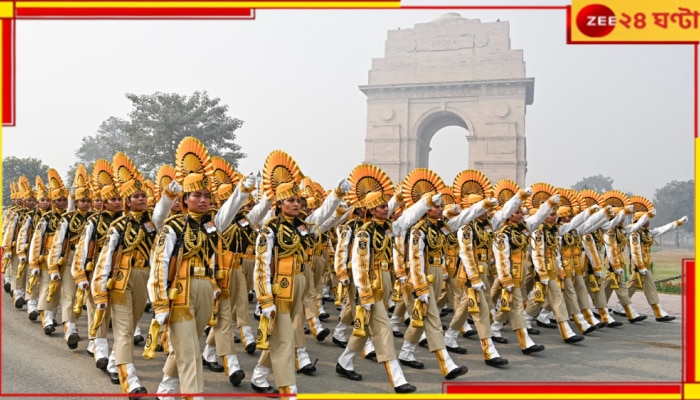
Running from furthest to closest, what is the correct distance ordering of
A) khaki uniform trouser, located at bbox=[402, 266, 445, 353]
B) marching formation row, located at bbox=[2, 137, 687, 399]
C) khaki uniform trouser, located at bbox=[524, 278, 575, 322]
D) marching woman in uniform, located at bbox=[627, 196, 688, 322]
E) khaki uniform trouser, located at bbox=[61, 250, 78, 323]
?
marching woman in uniform, located at bbox=[627, 196, 688, 322], khaki uniform trouser, located at bbox=[524, 278, 575, 322], khaki uniform trouser, located at bbox=[61, 250, 78, 323], khaki uniform trouser, located at bbox=[402, 266, 445, 353], marching formation row, located at bbox=[2, 137, 687, 399]

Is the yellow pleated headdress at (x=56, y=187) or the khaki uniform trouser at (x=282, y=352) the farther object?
the yellow pleated headdress at (x=56, y=187)

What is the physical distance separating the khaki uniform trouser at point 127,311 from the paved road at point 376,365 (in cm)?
70

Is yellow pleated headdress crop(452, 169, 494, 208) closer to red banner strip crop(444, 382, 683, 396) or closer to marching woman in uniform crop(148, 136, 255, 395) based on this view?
red banner strip crop(444, 382, 683, 396)

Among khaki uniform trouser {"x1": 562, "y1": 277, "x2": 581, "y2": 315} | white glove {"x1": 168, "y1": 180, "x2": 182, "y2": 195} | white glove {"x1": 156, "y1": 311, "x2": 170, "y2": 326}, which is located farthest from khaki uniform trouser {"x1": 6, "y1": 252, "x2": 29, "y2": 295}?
khaki uniform trouser {"x1": 562, "y1": 277, "x2": 581, "y2": 315}

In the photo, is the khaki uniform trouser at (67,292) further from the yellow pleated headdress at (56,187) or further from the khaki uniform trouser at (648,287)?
the khaki uniform trouser at (648,287)

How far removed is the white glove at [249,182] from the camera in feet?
17.0

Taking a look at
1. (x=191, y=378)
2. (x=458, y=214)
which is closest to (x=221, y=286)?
(x=191, y=378)

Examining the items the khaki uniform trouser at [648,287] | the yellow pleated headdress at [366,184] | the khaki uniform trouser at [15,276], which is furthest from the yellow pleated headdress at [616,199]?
the khaki uniform trouser at [15,276]

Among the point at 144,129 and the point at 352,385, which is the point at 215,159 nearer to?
the point at 352,385

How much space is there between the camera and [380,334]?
6.66 metres

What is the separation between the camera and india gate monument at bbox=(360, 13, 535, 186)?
37.7 m

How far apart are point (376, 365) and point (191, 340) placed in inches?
130

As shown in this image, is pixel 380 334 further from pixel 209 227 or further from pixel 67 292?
pixel 67 292

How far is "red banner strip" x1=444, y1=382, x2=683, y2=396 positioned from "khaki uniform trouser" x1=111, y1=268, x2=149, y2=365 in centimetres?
349
